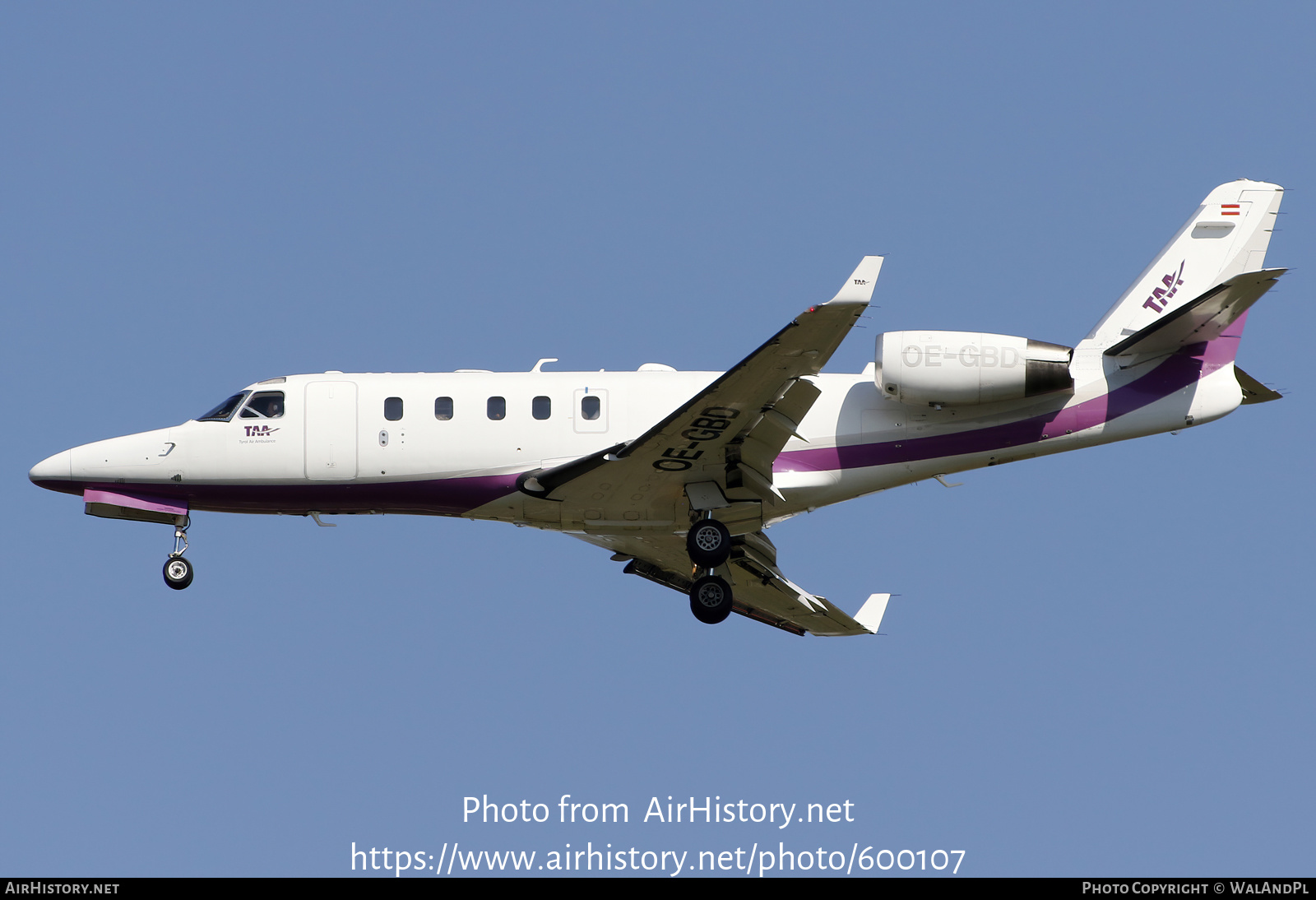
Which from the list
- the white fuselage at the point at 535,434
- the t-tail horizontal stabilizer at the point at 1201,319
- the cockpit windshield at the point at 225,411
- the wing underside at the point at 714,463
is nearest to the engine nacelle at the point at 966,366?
the white fuselage at the point at 535,434

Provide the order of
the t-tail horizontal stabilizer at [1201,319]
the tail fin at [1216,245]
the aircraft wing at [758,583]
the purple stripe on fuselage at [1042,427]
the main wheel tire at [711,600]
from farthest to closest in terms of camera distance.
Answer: the aircraft wing at [758,583] → the tail fin at [1216,245] → the purple stripe on fuselage at [1042,427] → the main wheel tire at [711,600] → the t-tail horizontal stabilizer at [1201,319]

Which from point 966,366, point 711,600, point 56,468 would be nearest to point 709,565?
point 711,600

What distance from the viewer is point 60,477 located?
23797 mm

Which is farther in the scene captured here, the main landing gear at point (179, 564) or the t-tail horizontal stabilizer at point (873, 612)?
the t-tail horizontal stabilizer at point (873, 612)

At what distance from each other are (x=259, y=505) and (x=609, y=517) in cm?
540

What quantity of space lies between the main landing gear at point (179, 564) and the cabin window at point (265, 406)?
6.38 ft

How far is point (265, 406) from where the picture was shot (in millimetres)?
23672

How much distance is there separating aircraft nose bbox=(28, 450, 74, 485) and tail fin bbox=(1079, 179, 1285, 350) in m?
16.6

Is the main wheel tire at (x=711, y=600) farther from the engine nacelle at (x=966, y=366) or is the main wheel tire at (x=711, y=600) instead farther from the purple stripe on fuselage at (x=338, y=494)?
the engine nacelle at (x=966, y=366)

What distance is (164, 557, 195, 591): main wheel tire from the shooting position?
23578 mm

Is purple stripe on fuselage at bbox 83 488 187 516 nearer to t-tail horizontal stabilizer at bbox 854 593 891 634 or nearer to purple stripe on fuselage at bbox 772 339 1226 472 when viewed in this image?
purple stripe on fuselage at bbox 772 339 1226 472

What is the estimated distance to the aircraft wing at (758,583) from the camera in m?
25.4


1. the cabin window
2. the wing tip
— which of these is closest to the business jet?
the cabin window
